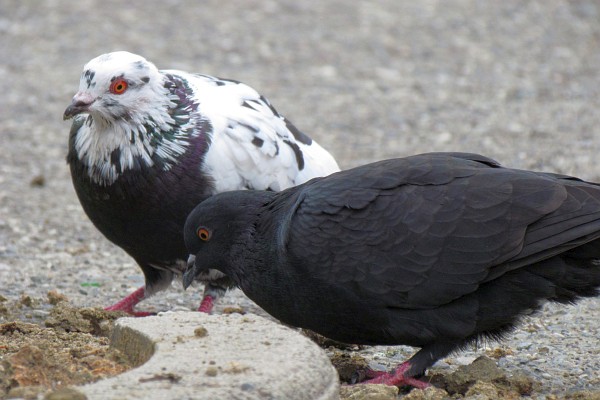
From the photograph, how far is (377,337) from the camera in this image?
17.1 ft

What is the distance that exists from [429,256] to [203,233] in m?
1.24

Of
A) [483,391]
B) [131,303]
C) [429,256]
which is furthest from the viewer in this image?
[131,303]

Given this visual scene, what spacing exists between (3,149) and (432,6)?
268 inches

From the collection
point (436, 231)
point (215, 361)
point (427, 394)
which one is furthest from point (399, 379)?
point (215, 361)

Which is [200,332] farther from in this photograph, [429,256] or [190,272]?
[429,256]

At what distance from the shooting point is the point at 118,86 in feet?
20.1

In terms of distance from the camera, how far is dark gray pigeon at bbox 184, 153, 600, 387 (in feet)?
16.6

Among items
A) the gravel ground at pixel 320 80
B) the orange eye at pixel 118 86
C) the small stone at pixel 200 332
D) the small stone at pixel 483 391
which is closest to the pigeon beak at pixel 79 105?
the orange eye at pixel 118 86

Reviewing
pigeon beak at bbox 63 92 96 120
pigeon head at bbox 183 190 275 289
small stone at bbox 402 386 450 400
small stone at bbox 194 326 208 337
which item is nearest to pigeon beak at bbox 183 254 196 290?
pigeon head at bbox 183 190 275 289

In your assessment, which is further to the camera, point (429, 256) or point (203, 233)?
point (203, 233)

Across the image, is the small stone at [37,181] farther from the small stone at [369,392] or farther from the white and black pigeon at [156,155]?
the small stone at [369,392]

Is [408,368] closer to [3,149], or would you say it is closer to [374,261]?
[374,261]

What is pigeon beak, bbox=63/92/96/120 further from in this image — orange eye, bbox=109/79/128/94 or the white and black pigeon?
orange eye, bbox=109/79/128/94

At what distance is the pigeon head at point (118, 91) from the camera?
6.06 metres
